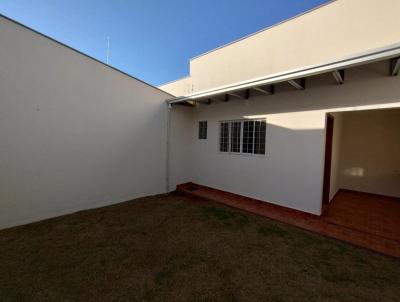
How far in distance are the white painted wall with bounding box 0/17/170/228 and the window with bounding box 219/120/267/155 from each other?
8.71 ft

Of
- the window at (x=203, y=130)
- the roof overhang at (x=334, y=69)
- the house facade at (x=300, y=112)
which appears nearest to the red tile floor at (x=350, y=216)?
the house facade at (x=300, y=112)

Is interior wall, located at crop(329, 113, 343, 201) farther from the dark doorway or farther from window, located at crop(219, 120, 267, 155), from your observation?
window, located at crop(219, 120, 267, 155)

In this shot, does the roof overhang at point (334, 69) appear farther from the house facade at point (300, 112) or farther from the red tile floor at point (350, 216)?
the red tile floor at point (350, 216)

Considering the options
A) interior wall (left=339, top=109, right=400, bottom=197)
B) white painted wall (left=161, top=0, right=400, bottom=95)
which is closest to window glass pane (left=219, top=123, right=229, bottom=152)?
white painted wall (left=161, top=0, right=400, bottom=95)

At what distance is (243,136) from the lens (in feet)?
18.4

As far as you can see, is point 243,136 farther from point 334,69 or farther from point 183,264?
point 183,264

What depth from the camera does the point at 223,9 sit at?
6.15 meters

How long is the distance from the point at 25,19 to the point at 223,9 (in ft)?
18.5

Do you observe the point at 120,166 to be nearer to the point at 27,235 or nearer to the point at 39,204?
the point at 39,204

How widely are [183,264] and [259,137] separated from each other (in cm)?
393

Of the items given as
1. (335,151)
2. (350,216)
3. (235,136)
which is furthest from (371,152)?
(235,136)

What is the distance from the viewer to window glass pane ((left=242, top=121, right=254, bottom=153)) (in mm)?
5384

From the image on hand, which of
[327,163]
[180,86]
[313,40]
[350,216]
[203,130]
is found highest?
[180,86]

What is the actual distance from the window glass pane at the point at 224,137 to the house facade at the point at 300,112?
4 centimetres
